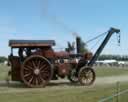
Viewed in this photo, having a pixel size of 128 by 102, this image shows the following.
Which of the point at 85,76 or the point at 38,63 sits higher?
the point at 38,63

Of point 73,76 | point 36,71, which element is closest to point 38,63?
point 36,71

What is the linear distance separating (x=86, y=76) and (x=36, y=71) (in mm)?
3482

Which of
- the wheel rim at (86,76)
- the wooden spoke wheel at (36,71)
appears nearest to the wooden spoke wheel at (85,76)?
the wheel rim at (86,76)

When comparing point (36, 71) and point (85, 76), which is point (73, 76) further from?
point (36, 71)

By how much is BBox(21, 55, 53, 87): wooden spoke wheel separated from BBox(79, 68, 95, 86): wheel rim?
7.71ft

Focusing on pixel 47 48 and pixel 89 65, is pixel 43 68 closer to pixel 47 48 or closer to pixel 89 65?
pixel 47 48

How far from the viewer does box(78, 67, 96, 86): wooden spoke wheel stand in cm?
2618

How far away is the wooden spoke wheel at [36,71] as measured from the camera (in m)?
24.4

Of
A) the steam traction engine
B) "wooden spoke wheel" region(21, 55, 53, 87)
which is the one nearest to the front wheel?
the steam traction engine

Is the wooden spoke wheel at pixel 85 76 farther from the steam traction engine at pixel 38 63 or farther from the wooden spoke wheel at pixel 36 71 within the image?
the wooden spoke wheel at pixel 36 71

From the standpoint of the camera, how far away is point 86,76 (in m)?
26.4

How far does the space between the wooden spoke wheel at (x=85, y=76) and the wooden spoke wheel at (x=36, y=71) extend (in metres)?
2.30

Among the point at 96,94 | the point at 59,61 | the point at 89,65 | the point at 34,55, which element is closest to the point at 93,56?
the point at 89,65

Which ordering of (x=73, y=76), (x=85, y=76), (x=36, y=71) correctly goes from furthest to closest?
(x=73, y=76) < (x=85, y=76) < (x=36, y=71)
